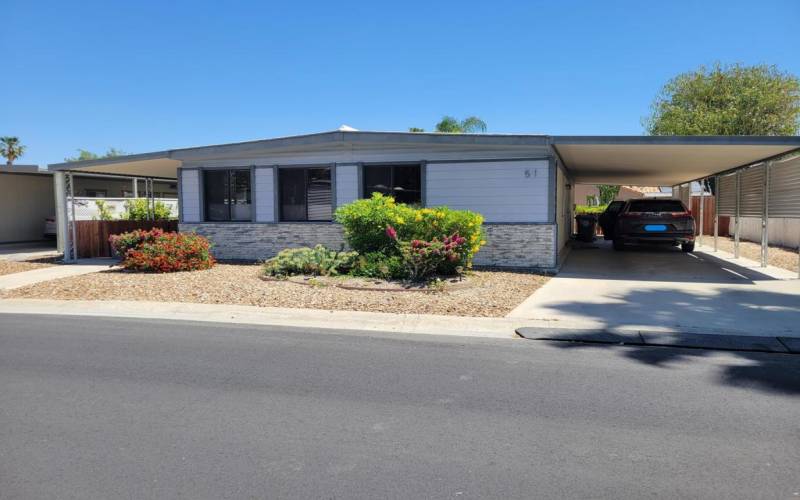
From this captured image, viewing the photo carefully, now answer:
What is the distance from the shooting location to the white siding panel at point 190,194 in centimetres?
1593

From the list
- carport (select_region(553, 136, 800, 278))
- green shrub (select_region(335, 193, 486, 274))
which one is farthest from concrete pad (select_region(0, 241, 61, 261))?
carport (select_region(553, 136, 800, 278))

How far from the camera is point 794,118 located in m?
29.4

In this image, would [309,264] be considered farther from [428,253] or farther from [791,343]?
[791,343]

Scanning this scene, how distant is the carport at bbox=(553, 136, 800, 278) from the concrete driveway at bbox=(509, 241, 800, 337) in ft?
5.39

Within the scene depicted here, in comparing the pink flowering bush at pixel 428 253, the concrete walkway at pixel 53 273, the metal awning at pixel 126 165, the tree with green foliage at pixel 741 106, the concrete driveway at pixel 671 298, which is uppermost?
the tree with green foliage at pixel 741 106

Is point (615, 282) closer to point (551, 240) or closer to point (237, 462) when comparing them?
point (551, 240)

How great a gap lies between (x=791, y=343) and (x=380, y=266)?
679 cm

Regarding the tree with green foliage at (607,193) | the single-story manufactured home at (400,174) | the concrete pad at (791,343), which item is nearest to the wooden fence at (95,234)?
the single-story manufactured home at (400,174)

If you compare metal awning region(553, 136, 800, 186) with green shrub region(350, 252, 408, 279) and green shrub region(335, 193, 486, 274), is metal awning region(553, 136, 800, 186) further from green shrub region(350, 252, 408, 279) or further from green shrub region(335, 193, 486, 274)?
green shrub region(350, 252, 408, 279)

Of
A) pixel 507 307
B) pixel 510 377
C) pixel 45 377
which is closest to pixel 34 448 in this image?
pixel 45 377

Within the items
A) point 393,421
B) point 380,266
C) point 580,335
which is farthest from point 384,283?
point 393,421

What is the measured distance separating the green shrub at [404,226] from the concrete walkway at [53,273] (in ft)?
21.5

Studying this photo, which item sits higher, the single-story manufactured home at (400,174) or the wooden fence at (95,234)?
the single-story manufactured home at (400,174)

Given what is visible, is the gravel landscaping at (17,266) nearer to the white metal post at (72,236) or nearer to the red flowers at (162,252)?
the white metal post at (72,236)
